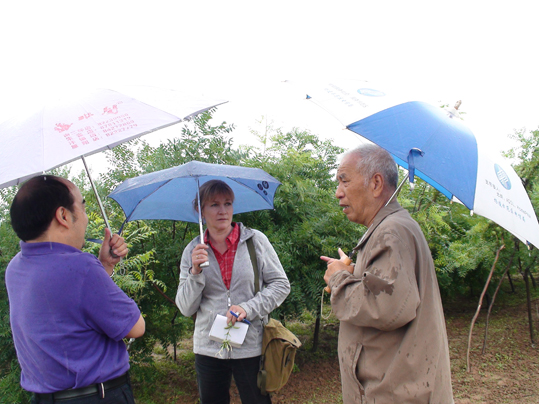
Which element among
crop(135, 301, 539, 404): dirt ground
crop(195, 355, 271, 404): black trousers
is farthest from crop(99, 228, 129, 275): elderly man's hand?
crop(135, 301, 539, 404): dirt ground

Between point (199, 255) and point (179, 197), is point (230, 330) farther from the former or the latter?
point (179, 197)

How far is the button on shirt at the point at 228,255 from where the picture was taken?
2.58m

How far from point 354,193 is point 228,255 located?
1.08m

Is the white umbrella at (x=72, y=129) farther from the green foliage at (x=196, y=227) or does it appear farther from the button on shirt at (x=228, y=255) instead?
the green foliage at (x=196, y=227)

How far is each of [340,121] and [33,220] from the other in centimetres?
151

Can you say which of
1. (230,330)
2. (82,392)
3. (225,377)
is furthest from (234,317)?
(82,392)

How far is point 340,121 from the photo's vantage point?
1.93 m

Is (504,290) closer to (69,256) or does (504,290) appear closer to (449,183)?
(449,183)

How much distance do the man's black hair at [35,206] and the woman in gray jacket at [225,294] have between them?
902mm

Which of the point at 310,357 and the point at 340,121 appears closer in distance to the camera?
the point at 340,121

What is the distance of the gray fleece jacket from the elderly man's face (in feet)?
2.89

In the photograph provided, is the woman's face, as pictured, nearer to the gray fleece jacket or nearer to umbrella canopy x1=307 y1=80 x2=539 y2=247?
the gray fleece jacket

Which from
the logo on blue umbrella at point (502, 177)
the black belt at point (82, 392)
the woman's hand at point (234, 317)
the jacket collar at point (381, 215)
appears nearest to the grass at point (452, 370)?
the woman's hand at point (234, 317)

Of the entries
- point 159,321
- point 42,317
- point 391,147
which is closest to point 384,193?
point 391,147
